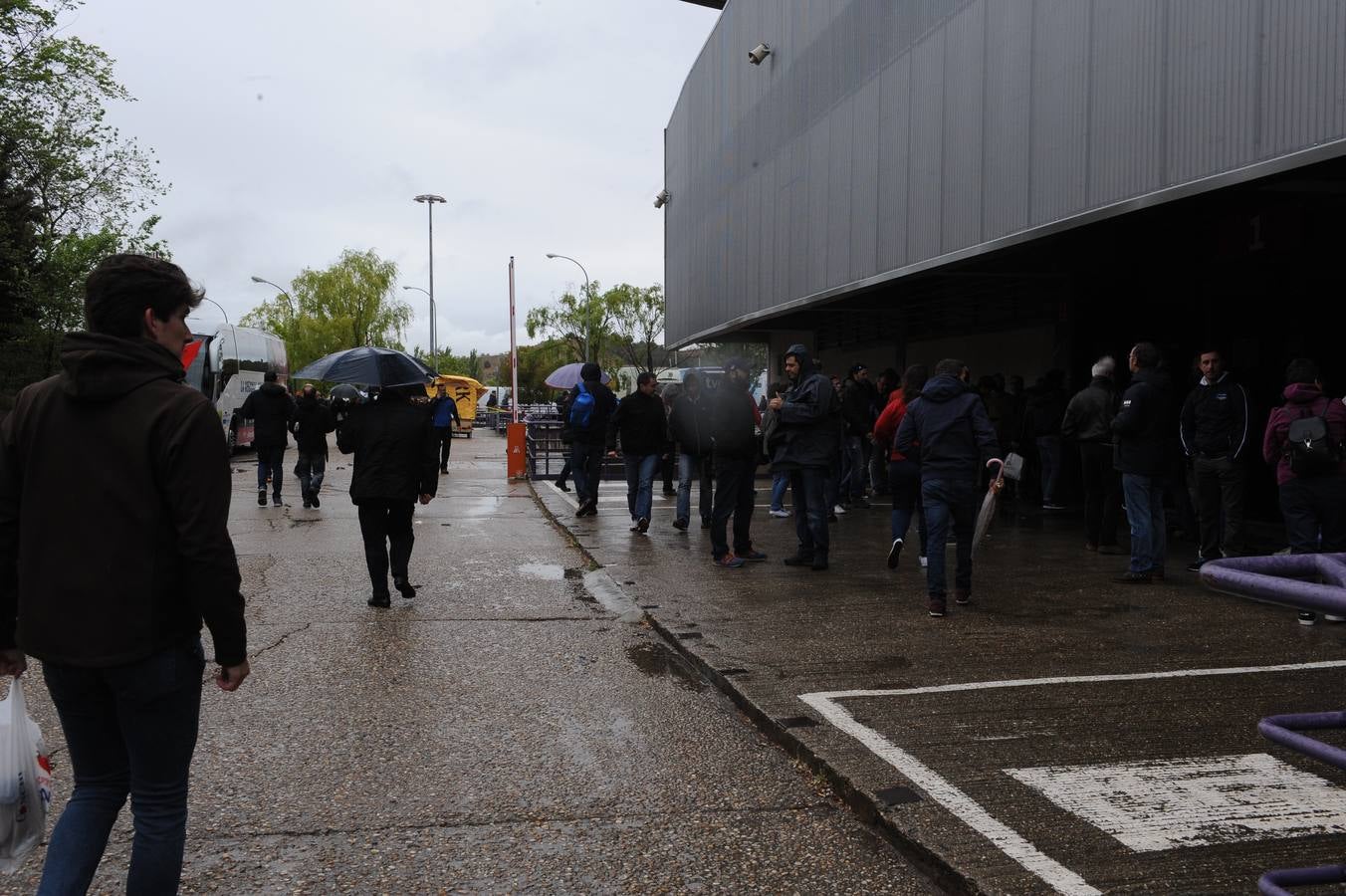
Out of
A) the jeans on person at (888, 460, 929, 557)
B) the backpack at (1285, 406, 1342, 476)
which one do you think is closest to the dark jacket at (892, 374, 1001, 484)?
the jeans on person at (888, 460, 929, 557)

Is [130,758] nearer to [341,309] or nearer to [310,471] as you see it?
[310,471]

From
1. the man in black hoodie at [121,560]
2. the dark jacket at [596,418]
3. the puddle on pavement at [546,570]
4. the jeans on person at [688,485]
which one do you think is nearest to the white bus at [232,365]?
the dark jacket at [596,418]

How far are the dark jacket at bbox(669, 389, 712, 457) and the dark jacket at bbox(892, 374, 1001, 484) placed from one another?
2.73 metres

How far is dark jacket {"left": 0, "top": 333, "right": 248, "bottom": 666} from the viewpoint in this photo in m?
Result: 2.70

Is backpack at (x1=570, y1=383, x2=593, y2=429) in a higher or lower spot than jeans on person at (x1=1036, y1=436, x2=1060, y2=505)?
higher

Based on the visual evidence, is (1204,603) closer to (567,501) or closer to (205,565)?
(205,565)

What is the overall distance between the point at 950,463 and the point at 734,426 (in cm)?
242

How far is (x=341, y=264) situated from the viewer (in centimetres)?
7231

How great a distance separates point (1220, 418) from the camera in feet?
28.5

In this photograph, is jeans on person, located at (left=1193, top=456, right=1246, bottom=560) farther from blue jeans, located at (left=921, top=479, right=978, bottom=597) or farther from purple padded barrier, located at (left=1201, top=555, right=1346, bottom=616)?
purple padded barrier, located at (left=1201, top=555, right=1346, bottom=616)

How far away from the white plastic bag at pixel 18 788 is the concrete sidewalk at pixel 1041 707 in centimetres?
256

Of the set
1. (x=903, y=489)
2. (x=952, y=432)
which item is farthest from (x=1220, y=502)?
(x=952, y=432)

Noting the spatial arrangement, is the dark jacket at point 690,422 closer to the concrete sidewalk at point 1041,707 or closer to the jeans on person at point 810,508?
the jeans on person at point 810,508

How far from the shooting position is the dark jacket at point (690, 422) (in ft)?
33.8
